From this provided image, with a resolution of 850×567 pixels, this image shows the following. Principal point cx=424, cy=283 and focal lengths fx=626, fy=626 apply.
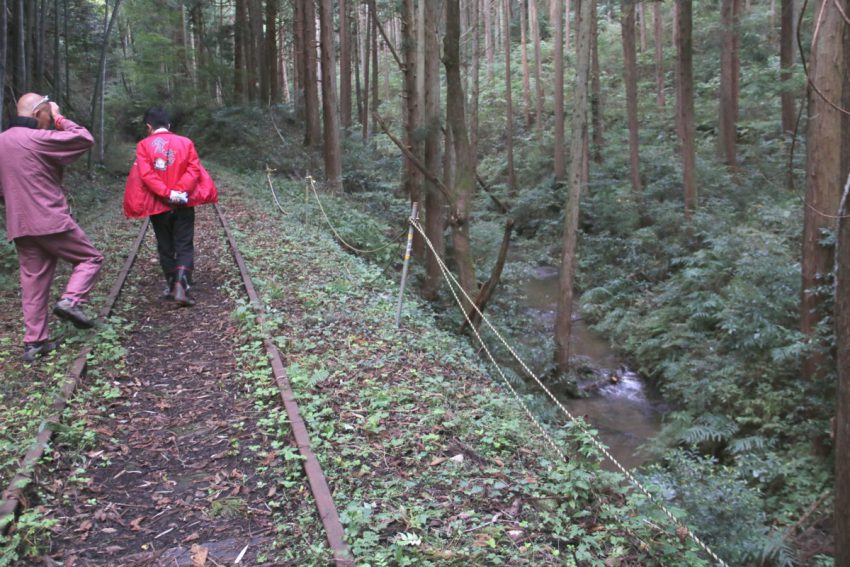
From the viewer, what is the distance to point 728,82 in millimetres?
18438

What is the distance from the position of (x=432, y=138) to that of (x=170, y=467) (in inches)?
342

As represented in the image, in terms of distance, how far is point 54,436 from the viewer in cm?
437

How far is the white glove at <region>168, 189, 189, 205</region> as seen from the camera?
7.22 m

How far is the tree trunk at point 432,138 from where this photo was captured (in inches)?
463

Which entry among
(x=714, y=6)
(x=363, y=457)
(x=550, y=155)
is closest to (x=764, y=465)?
(x=363, y=457)

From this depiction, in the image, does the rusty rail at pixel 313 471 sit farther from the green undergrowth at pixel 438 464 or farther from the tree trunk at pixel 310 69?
the tree trunk at pixel 310 69

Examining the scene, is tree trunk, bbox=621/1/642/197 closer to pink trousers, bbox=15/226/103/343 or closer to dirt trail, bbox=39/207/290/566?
dirt trail, bbox=39/207/290/566

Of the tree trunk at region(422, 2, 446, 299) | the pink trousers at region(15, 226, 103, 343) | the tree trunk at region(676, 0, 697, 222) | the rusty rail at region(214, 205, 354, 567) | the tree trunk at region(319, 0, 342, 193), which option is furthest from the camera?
the tree trunk at region(319, 0, 342, 193)

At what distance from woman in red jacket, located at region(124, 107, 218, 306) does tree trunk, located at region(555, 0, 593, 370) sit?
6798 millimetres

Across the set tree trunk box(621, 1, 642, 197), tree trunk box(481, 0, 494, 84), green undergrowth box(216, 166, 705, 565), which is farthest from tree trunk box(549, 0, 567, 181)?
green undergrowth box(216, 166, 705, 565)

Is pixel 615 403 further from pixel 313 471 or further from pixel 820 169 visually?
pixel 313 471

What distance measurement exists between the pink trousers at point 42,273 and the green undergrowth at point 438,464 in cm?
189


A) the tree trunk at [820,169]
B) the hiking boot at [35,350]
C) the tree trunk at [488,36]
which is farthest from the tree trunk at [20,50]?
the tree trunk at [488,36]

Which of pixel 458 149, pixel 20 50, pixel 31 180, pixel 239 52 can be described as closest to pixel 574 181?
pixel 458 149
